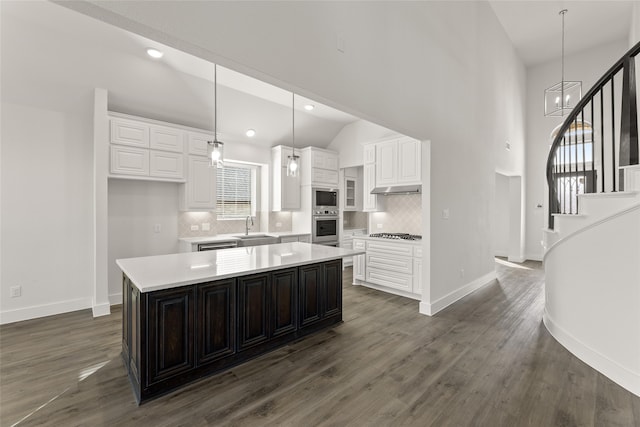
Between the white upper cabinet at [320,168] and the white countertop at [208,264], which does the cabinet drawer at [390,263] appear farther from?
the white upper cabinet at [320,168]

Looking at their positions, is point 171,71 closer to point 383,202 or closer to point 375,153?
point 375,153

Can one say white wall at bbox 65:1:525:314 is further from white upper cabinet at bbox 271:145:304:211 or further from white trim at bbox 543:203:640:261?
white upper cabinet at bbox 271:145:304:211

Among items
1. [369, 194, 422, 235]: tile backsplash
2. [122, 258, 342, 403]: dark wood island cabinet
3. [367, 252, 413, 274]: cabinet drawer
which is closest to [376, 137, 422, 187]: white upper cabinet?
[369, 194, 422, 235]: tile backsplash

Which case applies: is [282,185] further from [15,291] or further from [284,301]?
[15,291]

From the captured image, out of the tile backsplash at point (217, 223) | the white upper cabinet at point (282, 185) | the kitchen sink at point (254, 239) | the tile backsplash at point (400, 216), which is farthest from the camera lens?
the white upper cabinet at point (282, 185)

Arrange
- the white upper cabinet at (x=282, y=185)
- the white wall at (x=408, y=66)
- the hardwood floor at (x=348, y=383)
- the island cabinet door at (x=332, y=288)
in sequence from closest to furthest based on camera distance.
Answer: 1. the white wall at (x=408, y=66)
2. the hardwood floor at (x=348, y=383)
3. the island cabinet door at (x=332, y=288)
4. the white upper cabinet at (x=282, y=185)

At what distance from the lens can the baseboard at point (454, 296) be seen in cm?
379

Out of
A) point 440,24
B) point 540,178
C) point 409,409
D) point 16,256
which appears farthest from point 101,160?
point 540,178

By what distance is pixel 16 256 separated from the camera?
353 centimetres

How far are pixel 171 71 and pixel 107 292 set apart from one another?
3156 mm

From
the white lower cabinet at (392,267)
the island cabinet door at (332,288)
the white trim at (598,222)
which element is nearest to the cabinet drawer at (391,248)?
the white lower cabinet at (392,267)

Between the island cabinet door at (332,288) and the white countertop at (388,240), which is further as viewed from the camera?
the white countertop at (388,240)

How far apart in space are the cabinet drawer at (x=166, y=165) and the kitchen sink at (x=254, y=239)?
4.81ft

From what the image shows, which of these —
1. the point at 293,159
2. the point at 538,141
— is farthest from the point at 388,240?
the point at 538,141
